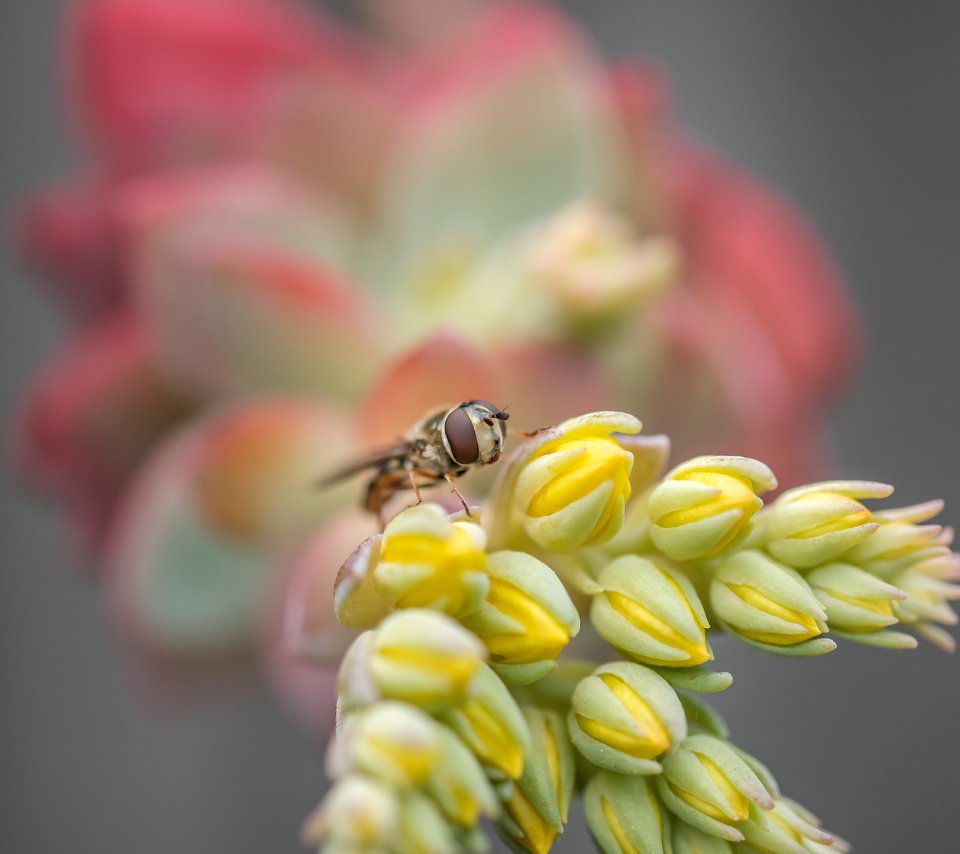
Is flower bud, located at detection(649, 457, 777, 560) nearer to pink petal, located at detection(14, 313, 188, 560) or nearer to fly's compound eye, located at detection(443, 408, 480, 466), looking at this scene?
fly's compound eye, located at detection(443, 408, 480, 466)

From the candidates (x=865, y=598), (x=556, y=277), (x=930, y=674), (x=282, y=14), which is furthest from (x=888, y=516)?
(x=930, y=674)

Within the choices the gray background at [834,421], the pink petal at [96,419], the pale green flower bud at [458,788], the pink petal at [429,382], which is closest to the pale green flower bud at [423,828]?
the pale green flower bud at [458,788]

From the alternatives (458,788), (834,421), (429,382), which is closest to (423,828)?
(458,788)

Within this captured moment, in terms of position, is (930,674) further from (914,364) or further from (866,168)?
(866,168)

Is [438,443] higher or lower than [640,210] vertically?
lower

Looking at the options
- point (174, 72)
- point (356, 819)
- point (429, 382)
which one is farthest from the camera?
point (174, 72)

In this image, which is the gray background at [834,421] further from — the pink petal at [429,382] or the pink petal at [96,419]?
the pink petal at [429,382]

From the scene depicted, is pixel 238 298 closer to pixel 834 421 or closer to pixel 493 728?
pixel 493 728
